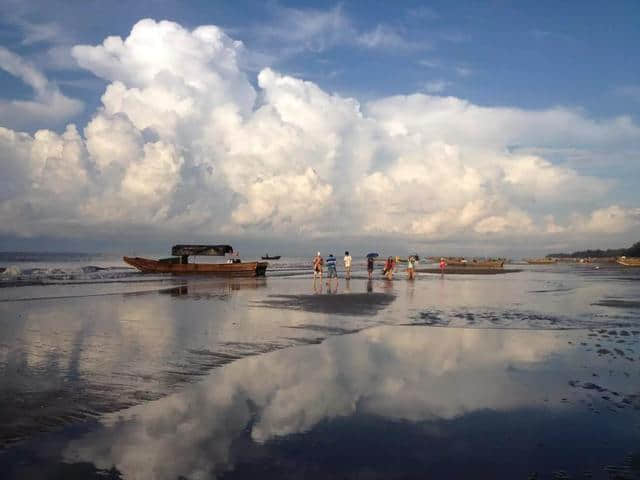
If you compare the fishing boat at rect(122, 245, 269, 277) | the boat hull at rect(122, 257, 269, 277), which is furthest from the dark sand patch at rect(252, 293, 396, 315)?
the fishing boat at rect(122, 245, 269, 277)

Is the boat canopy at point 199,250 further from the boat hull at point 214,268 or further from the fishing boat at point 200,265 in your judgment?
the boat hull at point 214,268

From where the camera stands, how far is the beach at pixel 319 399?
17.5 feet

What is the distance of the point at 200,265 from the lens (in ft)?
165

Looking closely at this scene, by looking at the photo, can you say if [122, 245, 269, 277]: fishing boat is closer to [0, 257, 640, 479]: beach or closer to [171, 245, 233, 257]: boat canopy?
[171, 245, 233, 257]: boat canopy

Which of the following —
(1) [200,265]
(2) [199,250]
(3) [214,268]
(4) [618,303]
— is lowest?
(4) [618,303]

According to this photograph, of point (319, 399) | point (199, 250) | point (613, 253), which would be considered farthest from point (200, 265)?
point (613, 253)

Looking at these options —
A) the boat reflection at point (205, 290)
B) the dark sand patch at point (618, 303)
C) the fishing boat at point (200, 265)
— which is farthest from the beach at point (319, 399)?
the fishing boat at point (200, 265)

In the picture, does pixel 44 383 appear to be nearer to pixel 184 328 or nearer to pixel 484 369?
pixel 184 328

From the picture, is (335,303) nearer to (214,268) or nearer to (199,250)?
(214,268)

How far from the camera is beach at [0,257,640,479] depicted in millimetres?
5348

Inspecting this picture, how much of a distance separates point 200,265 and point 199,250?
171 inches

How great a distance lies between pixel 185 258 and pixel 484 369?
47469 millimetres

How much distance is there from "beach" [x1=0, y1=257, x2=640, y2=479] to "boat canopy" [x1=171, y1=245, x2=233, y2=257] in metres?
38.0

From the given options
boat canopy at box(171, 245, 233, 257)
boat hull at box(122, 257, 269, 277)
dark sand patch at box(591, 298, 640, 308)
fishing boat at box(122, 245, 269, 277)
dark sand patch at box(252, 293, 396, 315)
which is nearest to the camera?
dark sand patch at box(252, 293, 396, 315)
